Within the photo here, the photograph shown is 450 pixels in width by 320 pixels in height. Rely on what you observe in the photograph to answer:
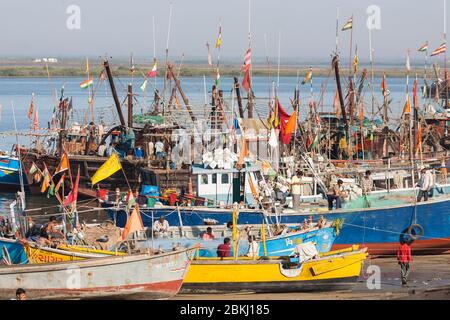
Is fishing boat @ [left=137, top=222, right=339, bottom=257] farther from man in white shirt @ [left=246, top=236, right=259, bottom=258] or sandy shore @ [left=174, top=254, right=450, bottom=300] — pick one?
sandy shore @ [left=174, top=254, right=450, bottom=300]

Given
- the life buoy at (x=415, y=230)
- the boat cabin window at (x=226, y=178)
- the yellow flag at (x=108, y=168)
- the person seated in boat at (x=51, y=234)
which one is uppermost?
the yellow flag at (x=108, y=168)

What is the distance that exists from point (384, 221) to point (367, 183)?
1773 mm

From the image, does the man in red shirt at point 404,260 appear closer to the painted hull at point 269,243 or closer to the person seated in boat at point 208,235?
the painted hull at point 269,243

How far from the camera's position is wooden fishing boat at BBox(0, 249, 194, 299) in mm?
23828

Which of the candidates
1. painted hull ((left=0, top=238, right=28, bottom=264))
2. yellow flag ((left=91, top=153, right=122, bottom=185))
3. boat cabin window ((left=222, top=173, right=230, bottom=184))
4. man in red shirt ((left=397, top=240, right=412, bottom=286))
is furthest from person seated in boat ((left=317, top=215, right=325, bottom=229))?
painted hull ((left=0, top=238, right=28, bottom=264))

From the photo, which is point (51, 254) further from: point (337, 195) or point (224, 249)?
point (337, 195)

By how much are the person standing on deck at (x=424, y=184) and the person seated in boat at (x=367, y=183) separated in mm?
1758

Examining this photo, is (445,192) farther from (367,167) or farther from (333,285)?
(333,285)

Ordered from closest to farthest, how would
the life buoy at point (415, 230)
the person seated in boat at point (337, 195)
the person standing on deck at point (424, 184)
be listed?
the person standing on deck at point (424, 184), the person seated in boat at point (337, 195), the life buoy at point (415, 230)

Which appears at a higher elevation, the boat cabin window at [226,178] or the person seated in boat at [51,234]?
the boat cabin window at [226,178]

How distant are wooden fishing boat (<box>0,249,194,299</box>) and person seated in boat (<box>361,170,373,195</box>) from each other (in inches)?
410

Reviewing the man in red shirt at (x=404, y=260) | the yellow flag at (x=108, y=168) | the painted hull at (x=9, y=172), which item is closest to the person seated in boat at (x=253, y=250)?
the man in red shirt at (x=404, y=260)

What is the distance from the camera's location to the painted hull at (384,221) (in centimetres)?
3250

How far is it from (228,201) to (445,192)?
24.2ft
